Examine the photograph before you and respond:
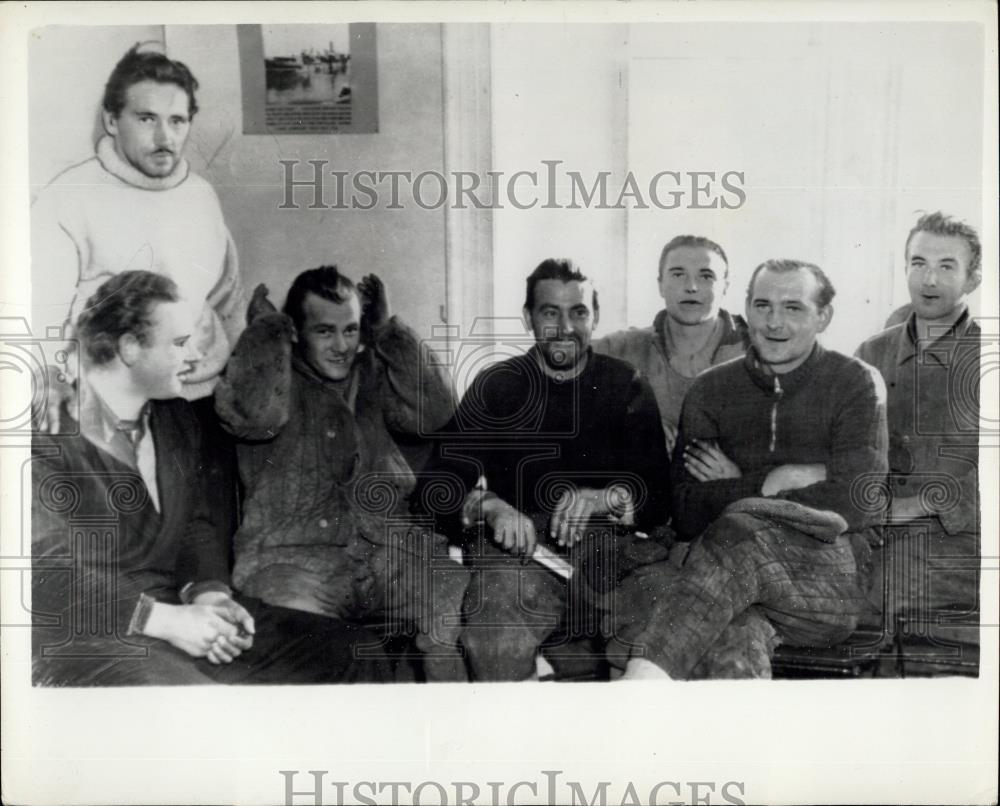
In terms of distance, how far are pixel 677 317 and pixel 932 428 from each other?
3.57 feet

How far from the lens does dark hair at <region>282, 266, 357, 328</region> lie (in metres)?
4.46

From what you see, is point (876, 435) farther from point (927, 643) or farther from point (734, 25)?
point (734, 25)

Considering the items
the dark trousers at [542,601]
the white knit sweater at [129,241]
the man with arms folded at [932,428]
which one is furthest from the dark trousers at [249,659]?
the man with arms folded at [932,428]

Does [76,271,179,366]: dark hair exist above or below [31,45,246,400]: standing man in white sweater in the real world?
below

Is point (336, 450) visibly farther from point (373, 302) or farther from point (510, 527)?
point (510, 527)

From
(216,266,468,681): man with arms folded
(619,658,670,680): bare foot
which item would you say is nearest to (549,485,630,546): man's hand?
(216,266,468,681): man with arms folded

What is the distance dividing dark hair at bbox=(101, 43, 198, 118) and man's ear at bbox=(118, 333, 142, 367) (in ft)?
2.81

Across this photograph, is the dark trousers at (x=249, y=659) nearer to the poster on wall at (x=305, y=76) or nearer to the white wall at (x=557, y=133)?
the white wall at (x=557, y=133)

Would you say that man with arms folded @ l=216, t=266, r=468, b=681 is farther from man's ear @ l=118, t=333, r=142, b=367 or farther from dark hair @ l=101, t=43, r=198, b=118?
dark hair @ l=101, t=43, r=198, b=118

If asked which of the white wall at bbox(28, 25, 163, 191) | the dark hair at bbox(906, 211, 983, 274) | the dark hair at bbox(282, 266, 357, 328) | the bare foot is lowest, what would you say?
the bare foot

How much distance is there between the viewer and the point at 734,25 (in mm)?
4512

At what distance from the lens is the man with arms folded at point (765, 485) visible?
453 centimetres

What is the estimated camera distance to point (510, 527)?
4500 mm

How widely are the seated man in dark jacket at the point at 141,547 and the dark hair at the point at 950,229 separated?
2.72 meters
